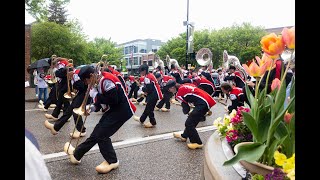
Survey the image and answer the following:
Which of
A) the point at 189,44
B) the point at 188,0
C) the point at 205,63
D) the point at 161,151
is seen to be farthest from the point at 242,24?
the point at 161,151

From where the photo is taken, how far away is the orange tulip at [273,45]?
177 centimetres

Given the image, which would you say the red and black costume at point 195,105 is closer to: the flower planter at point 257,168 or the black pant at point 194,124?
the black pant at point 194,124

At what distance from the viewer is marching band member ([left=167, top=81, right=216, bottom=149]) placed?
5.74 metres

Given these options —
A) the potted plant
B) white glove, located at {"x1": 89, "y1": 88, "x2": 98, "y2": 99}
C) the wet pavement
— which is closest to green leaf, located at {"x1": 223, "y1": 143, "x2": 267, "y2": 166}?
the potted plant

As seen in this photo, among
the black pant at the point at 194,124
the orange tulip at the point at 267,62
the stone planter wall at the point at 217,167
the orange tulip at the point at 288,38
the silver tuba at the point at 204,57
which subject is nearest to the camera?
the orange tulip at the point at 288,38

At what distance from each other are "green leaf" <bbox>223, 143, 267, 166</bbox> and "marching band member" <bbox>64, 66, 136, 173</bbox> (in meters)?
2.93

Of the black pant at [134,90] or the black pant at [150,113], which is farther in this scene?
the black pant at [134,90]

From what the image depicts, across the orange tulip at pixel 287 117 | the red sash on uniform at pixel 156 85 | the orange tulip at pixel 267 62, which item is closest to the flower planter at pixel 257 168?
the orange tulip at pixel 287 117

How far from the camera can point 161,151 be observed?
216 inches

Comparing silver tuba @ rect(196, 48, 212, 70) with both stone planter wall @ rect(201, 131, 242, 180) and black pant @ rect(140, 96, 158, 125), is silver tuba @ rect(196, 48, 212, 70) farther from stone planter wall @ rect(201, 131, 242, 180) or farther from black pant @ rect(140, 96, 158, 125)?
stone planter wall @ rect(201, 131, 242, 180)

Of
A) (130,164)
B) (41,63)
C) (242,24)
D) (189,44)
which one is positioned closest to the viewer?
(130,164)

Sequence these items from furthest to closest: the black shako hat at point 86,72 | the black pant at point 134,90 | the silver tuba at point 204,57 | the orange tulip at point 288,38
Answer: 1. the silver tuba at point 204,57
2. the black pant at point 134,90
3. the black shako hat at point 86,72
4. the orange tulip at point 288,38
